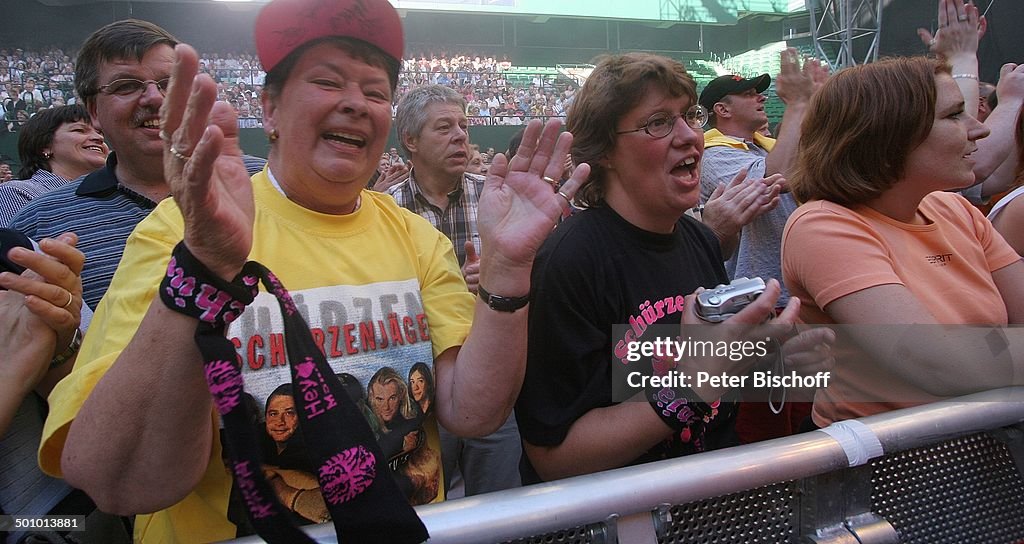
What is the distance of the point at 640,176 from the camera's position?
1.76m

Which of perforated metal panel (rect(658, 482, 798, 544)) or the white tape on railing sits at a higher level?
the white tape on railing

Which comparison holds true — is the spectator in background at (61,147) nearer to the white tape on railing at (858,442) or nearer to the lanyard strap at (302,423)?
the lanyard strap at (302,423)

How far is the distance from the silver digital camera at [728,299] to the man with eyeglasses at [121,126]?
72.6 inches

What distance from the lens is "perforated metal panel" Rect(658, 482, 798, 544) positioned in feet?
3.47

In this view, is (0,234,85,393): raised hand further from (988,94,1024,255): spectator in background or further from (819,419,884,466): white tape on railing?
(988,94,1024,255): spectator in background

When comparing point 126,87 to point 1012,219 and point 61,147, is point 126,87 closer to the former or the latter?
point 61,147

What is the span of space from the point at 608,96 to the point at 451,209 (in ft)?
7.01

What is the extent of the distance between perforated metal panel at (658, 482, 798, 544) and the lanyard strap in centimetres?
45

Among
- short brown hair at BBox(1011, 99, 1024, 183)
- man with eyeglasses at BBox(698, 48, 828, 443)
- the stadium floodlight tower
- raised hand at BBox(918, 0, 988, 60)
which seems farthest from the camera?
the stadium floodlight tower

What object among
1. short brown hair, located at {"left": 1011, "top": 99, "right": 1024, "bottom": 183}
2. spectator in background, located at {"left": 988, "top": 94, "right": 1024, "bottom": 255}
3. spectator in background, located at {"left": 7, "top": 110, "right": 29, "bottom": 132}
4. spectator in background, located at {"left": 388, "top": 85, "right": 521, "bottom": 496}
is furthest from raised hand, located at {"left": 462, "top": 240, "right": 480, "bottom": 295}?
spectator in background, located at {"left": 7, "top": 110, "right": 29, "bottom": 132}

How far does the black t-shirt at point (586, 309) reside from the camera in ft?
4.91

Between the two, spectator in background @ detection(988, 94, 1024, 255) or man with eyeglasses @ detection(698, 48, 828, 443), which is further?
spectator in background @ detection(988, 94, 1024, 255)

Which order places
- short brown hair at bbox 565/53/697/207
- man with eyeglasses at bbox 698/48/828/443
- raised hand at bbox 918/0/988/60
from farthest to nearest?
raised hand at bbox 918/0/988/60 → man with eyeglasses at bbox 698/48/828/443 → short brown hair at bbox 565/53/697/207

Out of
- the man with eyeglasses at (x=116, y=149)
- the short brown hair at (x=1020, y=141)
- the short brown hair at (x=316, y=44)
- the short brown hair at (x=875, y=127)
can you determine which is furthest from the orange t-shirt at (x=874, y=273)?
the man with eyeglasses at (x=116, y=149)
